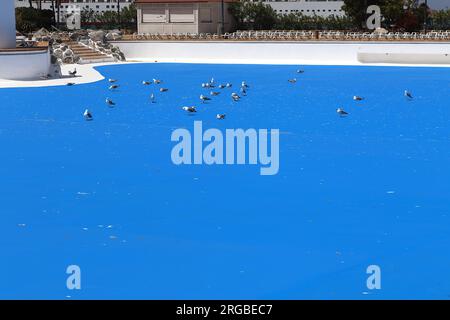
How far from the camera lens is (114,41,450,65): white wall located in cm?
3531

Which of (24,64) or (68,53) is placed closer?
(24,64)

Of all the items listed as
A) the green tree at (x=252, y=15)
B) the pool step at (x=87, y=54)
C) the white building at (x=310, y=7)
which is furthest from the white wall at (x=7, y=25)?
the white building at (x=310, y=7)

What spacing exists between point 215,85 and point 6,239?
1681cm

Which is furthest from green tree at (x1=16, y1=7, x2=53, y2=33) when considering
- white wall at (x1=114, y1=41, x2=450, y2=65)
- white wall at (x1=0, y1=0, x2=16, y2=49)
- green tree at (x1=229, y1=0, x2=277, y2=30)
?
white wall at (x1=0, y1=0, x2=16, y2=49)

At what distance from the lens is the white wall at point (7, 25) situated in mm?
29406

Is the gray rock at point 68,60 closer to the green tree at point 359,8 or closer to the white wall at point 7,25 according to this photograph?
the white wall at point 7,25

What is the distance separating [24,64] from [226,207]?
1877 centimetres

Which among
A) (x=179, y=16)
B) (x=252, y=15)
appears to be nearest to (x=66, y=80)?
(x=179, y=16)

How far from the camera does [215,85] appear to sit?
25.4 metres

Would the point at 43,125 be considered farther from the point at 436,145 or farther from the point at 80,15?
the point at 80,15

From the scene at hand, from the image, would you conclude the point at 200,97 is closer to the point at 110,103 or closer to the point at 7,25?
the point at 110,103

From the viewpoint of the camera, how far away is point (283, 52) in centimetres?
3784
